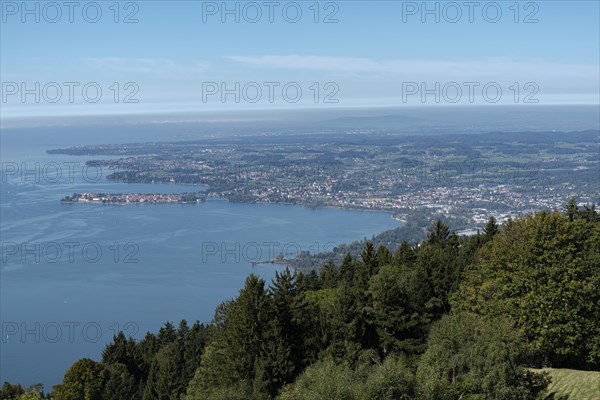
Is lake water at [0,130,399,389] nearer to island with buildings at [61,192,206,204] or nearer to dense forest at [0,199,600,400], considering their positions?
island with buildings at [61,192,206,204]

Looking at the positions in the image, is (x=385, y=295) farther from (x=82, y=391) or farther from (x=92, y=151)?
(x=92, y=151)

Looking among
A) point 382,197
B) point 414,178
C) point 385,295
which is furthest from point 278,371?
point 414,178


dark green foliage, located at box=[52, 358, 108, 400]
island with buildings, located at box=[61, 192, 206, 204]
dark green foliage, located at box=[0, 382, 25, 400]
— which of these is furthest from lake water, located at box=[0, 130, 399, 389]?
dark green foliage, located at box=[52, 358, 108, 400]
